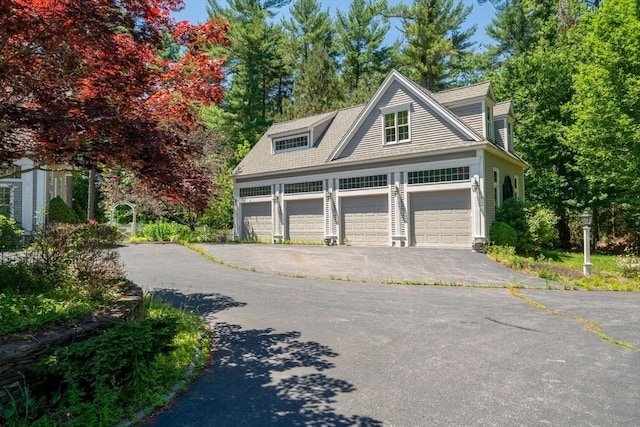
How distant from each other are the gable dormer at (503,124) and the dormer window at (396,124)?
183 inches

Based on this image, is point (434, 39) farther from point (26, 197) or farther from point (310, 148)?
point (26, 197)

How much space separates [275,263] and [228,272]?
1929 millimetres

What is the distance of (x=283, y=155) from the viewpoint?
75.4 feet

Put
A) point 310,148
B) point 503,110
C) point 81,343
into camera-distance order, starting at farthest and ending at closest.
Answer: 1. point 310,148
2. point 503,110
3. point 81,343

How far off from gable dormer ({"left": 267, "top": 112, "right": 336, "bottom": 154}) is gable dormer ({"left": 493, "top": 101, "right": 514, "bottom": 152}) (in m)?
8.92

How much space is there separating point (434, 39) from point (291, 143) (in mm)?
18027

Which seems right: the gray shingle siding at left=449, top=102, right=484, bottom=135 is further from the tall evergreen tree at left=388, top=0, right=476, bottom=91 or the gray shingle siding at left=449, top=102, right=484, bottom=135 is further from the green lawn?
the tall evergreen tree at left=388, top=0, right=476, bottom=91

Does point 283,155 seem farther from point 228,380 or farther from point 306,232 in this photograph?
point 228,380

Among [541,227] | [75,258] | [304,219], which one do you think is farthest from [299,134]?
[75,258]

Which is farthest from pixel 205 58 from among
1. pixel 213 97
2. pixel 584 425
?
pixel 584 425

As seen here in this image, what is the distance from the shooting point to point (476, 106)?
56.3 ft

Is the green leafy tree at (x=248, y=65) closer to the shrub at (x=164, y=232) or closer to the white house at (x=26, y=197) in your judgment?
the shrub at (x=164, y=232)

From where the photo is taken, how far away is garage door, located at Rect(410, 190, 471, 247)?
52.4 feet

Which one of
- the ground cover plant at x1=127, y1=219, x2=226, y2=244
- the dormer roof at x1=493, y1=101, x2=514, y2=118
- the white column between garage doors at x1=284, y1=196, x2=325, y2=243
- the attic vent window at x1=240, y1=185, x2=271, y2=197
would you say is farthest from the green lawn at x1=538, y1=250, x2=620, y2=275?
the ground cover plant at x1=127, y1=219, x2=226, y2=244
